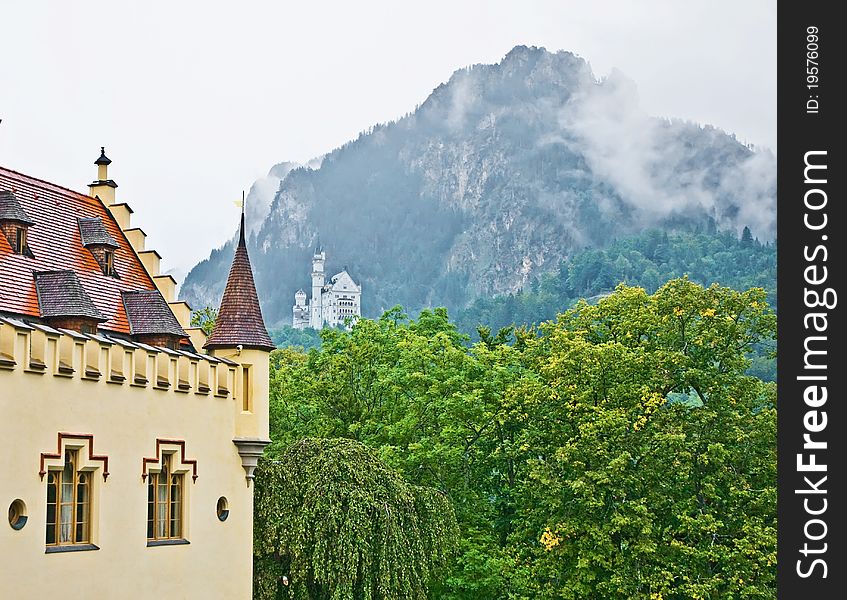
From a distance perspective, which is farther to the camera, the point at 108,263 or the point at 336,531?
the point at 336,531

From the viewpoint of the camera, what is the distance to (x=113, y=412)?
22375 millimetres

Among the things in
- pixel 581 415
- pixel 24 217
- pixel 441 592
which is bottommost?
pixel 441 592

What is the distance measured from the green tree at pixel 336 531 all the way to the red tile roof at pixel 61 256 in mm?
5333

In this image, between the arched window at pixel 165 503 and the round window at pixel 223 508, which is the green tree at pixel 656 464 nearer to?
the round window at pixel 223 508

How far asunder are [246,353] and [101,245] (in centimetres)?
406

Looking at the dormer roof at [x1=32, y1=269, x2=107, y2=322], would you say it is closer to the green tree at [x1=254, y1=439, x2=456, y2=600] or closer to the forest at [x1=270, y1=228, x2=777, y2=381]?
the green tree at [x1=254, y1=439, x2=456, y2=600]

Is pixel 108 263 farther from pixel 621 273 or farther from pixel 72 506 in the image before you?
pixel 621 273

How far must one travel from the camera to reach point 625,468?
104ft

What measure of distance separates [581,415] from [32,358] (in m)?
17.4

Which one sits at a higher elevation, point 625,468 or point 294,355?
point 294,355

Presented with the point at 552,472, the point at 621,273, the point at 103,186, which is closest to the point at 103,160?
the point at 103,186
